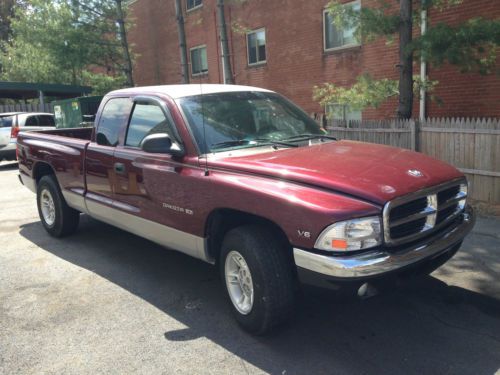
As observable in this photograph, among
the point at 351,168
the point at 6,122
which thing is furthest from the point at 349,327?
the point at 6,122

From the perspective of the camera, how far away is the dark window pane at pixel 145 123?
425cm

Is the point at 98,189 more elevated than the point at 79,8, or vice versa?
the point at 79,8

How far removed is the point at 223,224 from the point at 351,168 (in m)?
1.09

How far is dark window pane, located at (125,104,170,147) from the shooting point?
4246mm

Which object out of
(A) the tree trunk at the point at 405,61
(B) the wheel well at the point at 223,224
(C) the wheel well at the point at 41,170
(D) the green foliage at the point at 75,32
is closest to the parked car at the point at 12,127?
(D) the green foliage at the point at 75,32

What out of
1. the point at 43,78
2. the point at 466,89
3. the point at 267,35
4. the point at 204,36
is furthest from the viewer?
the point at 43,78

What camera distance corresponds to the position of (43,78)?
79.9 ft

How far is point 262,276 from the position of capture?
3164 mm

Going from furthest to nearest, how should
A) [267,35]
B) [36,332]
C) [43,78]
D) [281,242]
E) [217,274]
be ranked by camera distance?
[43,78], [267,35], [217,274], [36,332], [281,242]

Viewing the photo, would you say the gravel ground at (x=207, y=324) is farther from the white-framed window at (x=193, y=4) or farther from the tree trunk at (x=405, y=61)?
the white-framed window at (x=193, y=4)

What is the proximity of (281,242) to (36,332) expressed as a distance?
206 centimetres

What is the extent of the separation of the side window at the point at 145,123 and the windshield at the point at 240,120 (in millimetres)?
272

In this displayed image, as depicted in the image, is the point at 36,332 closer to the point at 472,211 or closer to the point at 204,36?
the point at 472,211

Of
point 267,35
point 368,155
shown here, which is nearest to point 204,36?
point 267,35
